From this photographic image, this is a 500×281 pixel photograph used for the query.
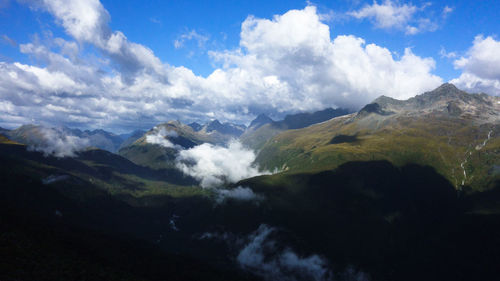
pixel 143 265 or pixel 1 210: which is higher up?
pixel 1 210

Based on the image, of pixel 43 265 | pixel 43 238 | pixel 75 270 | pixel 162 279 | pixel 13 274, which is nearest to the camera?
pixel 13 274

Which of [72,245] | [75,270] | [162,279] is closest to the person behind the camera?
[75,270]

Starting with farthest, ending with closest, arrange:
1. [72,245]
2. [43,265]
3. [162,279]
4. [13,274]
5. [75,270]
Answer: [162,279], [72,245], [75,270], [43,265], [13,274]

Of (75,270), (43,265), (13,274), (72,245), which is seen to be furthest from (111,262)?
(13,274)

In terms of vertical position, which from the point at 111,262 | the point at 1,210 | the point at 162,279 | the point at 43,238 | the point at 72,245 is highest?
the point at 1,210

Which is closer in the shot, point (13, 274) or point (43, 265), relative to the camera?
point (13, 274)

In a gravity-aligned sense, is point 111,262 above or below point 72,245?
below

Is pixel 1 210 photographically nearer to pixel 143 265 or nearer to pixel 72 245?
pixel 72 245

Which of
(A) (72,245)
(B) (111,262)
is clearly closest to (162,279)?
(B) (111,262)

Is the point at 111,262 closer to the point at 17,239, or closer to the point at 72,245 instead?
the point at 72,245
